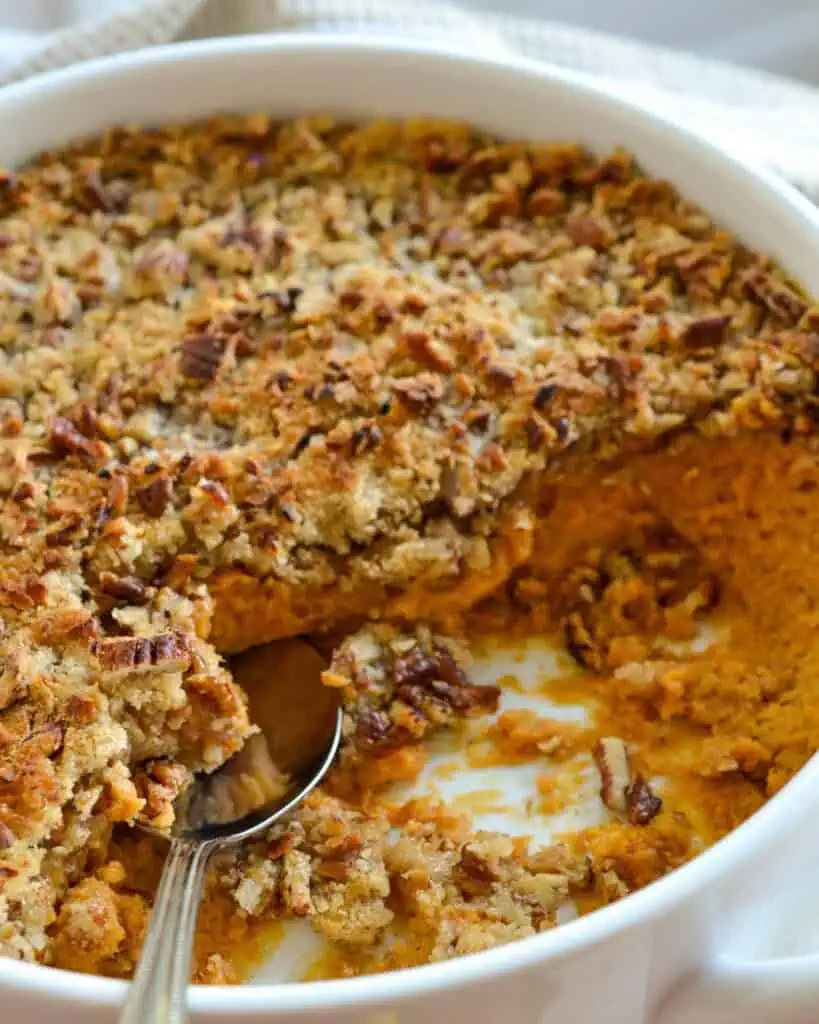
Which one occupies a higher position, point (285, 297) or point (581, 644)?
point (285, 297)

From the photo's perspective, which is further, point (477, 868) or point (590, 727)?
point (590, 727)

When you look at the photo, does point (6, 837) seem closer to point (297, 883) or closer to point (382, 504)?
point (297, 883)

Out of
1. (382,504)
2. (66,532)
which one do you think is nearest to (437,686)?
(382,504)

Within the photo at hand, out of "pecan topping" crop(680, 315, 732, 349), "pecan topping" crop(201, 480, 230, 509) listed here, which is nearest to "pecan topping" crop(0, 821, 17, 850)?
"pecan topping" crop(201, 480, 230, 509)

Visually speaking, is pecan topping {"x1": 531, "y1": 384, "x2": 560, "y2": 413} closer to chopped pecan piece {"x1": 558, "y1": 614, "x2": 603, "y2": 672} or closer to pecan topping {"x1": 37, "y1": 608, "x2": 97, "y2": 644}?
chopped pecan piece {"x1": 558, "y1": 614, "x2": 603, "y2": 672}

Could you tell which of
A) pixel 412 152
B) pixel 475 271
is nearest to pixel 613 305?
pixel 475 271

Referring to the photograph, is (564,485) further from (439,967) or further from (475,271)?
(439,967)

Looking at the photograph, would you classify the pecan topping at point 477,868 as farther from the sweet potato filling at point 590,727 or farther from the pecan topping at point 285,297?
the pecan topping at point 285,297

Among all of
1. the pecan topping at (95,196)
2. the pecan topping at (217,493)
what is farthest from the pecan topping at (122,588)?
the pecan topping at (95,196)
